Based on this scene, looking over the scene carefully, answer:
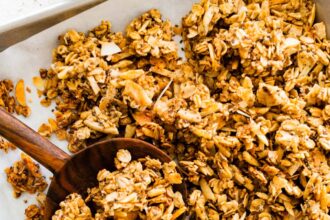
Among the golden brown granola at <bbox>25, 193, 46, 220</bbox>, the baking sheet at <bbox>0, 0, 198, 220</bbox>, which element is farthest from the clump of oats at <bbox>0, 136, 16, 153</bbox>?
the golden brown granola at <bbox>25, 193, 46, 220</bbox>

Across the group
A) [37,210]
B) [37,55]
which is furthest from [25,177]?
[37,55]

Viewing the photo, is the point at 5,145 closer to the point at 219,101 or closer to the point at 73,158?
the point at 73,158

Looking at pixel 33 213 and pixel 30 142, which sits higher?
pixel 30 142

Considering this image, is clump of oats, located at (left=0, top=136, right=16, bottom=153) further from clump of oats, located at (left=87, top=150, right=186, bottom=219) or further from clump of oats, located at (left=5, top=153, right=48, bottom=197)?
clump of oats, located at (left=87, top=150, right=186, bottom=219)

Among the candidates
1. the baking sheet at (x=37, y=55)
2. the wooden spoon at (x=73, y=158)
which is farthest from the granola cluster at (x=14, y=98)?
the wooden spoon at (x=73, y=158)

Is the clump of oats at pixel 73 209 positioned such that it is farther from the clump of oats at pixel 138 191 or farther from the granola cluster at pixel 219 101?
the granola cluster at pixel 219 101

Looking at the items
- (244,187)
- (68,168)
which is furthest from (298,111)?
(68,168)
